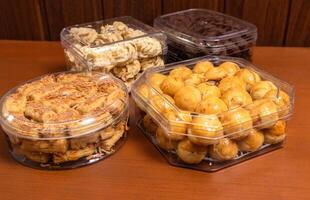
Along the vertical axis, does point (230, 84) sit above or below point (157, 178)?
above

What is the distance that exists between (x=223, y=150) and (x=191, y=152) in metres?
0.05

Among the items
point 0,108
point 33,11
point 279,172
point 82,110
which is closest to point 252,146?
point 279,172

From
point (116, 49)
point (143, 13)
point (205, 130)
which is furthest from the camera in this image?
point (143, 13)

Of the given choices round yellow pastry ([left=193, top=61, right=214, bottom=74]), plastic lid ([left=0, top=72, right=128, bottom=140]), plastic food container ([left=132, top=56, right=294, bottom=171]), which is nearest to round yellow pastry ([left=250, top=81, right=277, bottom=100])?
plastic food container ([left=132, top=56, right=294, bottom=171])

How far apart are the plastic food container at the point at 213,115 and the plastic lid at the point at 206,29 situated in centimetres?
15

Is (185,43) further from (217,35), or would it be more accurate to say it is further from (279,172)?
(279,172)

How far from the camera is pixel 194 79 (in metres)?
0.68

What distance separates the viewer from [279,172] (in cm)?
59

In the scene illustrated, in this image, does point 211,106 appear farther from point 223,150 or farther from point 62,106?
point 62,106

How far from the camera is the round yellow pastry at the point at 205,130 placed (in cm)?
56

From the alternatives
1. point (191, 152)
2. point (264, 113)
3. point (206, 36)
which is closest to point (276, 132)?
point (264, 113)

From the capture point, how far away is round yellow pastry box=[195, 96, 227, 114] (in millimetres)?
589

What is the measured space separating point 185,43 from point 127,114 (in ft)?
0.90

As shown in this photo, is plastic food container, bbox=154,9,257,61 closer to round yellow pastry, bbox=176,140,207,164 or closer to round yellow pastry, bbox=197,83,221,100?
round yellow pastry, bbox=197,83,221,100
